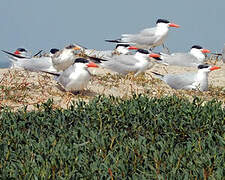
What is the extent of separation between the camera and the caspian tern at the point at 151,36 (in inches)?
622

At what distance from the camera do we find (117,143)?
446 cm

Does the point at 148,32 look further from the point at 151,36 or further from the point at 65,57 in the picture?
the point at 65,57

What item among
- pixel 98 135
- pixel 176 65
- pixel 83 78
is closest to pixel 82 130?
pixel 98 135

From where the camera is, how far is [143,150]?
161 inches

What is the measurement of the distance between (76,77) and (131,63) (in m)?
3.10

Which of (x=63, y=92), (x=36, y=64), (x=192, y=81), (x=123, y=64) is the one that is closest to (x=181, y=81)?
(x=192, y=81)

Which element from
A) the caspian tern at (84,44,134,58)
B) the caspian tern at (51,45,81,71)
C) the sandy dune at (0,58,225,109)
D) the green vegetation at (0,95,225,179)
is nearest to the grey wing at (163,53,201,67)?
the caspian tern at (84,44,134,58)

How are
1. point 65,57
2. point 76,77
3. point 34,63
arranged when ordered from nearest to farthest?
point 76,77 → point 65,57 → point 34,63

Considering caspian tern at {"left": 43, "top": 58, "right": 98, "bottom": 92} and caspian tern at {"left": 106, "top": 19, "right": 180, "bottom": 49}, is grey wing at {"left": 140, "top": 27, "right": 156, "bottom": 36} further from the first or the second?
caspian tern at {"left": 43, "top": 58, "right": 98, "bottom": 92}

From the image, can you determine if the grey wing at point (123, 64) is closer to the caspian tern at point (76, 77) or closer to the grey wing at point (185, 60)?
the caspian tern at point (76, 77)

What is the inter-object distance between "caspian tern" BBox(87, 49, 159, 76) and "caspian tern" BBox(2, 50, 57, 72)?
1056mm

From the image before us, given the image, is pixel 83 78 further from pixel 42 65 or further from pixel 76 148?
pixel 76 148

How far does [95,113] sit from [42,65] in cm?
703

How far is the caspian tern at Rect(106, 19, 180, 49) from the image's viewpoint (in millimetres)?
15797
